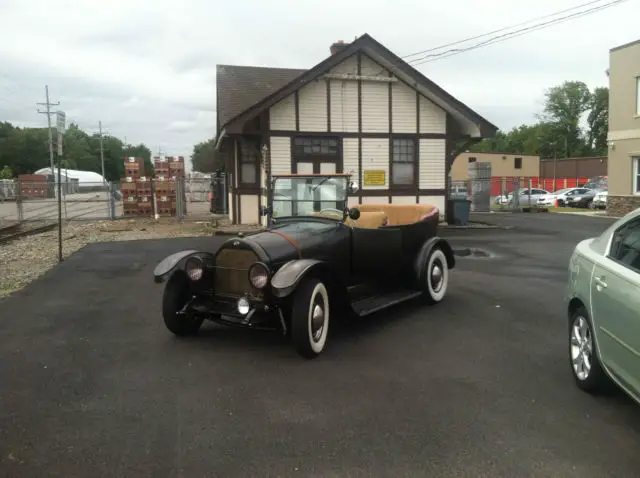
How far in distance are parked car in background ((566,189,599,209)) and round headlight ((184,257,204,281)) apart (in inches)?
1343

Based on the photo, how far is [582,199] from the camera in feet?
118

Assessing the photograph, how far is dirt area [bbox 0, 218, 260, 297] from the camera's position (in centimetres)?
1091

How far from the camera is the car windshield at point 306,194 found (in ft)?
24.7

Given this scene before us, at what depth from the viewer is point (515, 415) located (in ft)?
13.6

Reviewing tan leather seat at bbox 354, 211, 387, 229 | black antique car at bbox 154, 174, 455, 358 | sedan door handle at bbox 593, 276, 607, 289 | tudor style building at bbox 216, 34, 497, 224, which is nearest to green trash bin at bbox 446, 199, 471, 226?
tudor style building at bbox 216, 34, 497, 224

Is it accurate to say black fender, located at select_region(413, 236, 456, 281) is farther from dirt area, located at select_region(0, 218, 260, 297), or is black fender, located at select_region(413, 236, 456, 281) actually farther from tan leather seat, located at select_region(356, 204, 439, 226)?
dirt area, located at select_region(0, 218, 260, 297)

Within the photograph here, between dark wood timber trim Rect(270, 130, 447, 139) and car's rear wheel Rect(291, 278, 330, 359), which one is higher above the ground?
dark wood timber trim Rect(270, 130, 447, 139)

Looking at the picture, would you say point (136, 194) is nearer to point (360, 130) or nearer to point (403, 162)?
point (360, 130)

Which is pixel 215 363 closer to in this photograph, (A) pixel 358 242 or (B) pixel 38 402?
(B) pixel 38 402

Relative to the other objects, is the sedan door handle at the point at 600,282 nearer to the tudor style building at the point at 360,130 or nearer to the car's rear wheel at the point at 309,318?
the car's rear wheel at the point at 309,318

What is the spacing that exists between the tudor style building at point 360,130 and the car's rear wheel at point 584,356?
14.4m

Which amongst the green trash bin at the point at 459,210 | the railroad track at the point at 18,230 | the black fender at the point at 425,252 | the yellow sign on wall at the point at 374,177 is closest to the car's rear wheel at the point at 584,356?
the black fender at the point at 425,252

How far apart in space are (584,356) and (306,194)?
4177mm

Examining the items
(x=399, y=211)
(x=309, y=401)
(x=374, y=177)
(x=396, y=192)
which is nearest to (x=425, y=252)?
(x=399, y=211)
